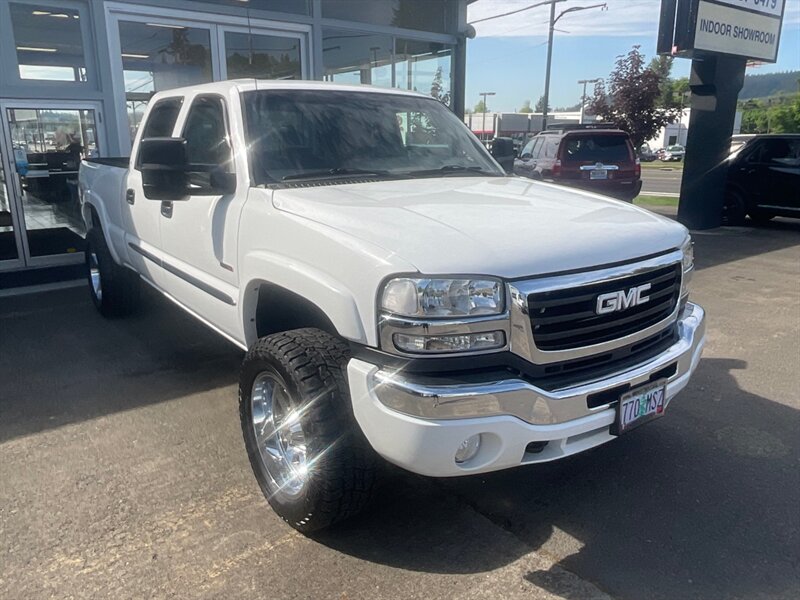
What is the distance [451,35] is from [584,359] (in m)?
10.6

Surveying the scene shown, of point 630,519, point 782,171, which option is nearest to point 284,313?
point 630,519

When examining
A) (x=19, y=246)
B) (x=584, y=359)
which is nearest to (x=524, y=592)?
(x=584, y=359)

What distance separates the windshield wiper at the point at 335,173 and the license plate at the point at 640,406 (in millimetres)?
1807

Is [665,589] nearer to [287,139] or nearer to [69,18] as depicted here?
[287,139]

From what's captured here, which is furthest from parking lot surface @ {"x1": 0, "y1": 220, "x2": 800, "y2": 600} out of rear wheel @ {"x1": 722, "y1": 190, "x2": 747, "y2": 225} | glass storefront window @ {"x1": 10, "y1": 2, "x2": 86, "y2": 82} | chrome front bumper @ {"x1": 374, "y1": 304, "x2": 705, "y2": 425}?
rear wheel @ {"x1": 722, "y1": 190, "x2": 747, "y2": 225}

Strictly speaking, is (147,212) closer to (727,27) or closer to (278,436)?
(278,436)

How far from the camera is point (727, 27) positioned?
11.2 meters

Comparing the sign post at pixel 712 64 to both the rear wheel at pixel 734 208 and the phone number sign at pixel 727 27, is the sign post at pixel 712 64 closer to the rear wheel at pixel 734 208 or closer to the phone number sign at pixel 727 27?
the phone number sign at pixel 727 27

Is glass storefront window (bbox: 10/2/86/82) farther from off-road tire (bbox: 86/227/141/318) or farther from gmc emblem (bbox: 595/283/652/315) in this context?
gmc emblem (bbox: 595/283/652/315)

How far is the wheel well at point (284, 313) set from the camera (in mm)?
2951

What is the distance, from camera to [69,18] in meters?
8.15

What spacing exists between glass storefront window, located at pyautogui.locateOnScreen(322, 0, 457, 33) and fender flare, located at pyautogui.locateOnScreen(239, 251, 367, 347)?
8.33 meters

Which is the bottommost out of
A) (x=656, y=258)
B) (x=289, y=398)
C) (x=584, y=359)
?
(x=289, y=398)

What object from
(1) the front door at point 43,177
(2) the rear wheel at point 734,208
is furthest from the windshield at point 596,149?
(1) the front door at point 43,177
